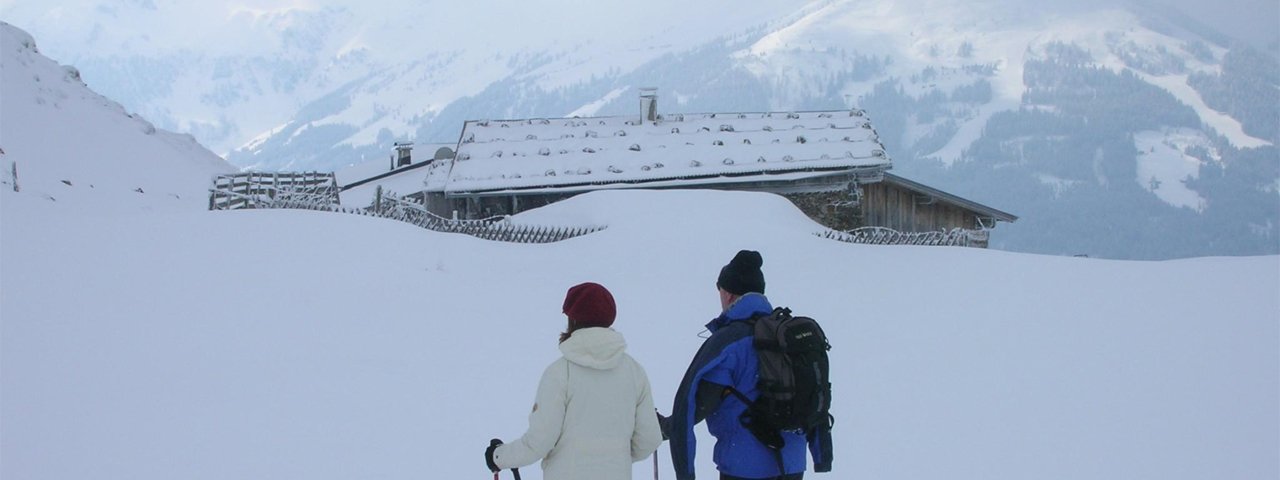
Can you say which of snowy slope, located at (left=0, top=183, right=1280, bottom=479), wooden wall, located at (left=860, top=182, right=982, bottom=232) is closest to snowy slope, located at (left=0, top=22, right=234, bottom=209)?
snowy slope, located at (left=0, top=183, right=1280, bottom=479)

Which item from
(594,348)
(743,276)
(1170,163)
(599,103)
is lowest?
(594,348)

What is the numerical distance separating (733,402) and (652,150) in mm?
17633

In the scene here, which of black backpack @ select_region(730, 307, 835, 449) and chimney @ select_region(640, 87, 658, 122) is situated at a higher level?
chimney @ select_region(640, 87, 658, 122)

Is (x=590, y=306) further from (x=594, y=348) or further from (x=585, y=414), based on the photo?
(x=585, y=414)

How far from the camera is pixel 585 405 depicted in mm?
4336

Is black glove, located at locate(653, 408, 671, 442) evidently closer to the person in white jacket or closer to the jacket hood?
the person in white jacket

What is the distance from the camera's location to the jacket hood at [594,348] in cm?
427

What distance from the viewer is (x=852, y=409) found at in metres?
8.19

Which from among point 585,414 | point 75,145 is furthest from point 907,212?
point 585,414

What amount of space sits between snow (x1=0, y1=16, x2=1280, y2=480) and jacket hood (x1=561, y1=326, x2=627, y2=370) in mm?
2394

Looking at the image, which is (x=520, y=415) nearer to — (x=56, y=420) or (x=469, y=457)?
(x=469, y=457)

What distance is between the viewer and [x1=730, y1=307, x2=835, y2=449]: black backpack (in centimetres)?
465

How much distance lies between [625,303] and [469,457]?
5039 millimetres

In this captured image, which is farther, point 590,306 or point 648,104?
point 648,104
